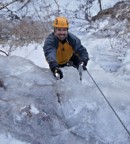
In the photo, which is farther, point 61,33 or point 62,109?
point 61,33

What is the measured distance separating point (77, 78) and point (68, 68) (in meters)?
0.43

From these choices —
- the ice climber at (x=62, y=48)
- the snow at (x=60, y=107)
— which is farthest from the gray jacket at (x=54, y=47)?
the snow at (x=60, y=107)

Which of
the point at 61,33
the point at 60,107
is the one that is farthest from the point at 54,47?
the point at 60,107

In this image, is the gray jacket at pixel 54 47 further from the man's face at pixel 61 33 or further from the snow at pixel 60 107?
the snow at pixel 60 107

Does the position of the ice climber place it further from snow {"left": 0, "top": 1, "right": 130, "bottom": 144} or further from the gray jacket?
snow {"left": 0, "top": 1, "right": 130, "bottom": 144}

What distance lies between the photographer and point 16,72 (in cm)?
510

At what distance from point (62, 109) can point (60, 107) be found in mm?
45

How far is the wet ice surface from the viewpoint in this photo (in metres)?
3.65

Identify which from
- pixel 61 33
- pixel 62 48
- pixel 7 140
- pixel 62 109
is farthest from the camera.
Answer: pixel 62 48

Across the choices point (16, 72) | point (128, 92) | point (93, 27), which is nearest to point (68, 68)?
point (16, 72)

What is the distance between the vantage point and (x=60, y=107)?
4.11 m

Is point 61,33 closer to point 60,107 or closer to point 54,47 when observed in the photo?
point 54,47

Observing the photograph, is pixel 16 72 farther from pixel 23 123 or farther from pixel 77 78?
pixel 23 123

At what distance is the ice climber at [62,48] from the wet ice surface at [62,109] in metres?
0.29
